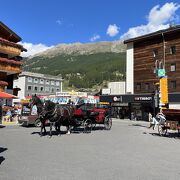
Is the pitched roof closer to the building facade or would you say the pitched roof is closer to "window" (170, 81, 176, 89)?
the building facade

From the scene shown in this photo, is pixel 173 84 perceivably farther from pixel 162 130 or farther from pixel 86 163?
pixel 86 163

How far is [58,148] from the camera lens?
558 inches

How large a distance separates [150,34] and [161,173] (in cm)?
4512

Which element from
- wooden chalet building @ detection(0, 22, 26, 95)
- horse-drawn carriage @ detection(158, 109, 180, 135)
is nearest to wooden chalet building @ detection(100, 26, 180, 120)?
wooden chalet building @ detection(0, 22, 26, 95)

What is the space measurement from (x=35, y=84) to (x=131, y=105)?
6452 centimetres

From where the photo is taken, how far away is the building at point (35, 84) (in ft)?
363

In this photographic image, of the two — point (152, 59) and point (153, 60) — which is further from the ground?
point (152, 59)

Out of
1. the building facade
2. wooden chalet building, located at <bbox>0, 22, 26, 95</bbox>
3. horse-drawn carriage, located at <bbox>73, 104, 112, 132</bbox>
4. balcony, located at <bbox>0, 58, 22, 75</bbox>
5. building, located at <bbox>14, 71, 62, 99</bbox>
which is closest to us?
horse-drawn carriage, located at <bbox>73, 104, 112, 132</bbox>

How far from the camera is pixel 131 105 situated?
→ 5600cm

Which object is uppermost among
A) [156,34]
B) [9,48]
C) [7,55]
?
[156,34]

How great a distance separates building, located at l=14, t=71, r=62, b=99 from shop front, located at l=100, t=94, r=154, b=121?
52801mm

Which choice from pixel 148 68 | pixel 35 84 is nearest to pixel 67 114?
pixel 148 68

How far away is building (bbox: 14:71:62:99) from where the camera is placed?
363 feet

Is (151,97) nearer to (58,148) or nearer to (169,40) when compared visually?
(169,40)
